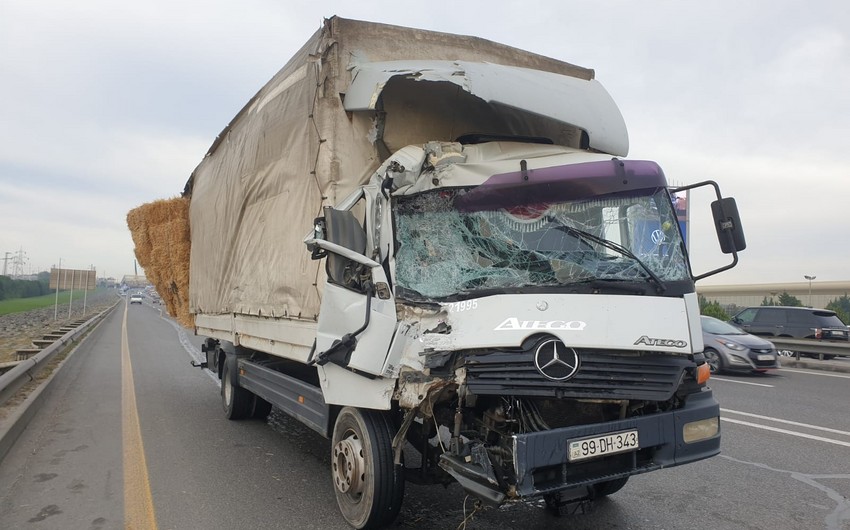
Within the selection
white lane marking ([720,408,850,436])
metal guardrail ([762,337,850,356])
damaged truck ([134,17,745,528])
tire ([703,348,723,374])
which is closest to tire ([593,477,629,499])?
damaged truck ([134,17,745,528])

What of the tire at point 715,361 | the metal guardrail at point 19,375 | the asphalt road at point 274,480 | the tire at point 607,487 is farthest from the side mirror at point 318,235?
the tire at point 715,361

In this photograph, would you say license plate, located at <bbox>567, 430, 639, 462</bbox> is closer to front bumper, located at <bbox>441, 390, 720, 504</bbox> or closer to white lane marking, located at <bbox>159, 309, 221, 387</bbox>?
front bumper, located at <bbox>441, 390, 720, 504</bbox>

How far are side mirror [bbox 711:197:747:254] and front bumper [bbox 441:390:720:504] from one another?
108 centimetres

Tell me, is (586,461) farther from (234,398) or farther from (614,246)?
(234,398)

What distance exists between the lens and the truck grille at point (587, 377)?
3354mm

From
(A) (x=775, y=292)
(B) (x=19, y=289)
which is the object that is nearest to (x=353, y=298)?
(A) (x=775, y=292)

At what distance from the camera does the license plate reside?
3391 mm

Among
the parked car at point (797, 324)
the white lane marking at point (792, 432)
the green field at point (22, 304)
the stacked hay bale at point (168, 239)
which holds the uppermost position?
the stacked hay bale at point (168, 239)

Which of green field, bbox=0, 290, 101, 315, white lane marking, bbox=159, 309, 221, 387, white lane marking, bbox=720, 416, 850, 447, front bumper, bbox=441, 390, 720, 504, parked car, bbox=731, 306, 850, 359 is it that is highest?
green field, bbox=0, 290, 101, 315

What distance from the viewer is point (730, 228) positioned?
4281mm

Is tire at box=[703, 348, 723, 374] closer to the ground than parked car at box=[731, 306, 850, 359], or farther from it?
closer to the ground

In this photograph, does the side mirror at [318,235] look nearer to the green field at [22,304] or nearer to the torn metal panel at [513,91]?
the torn metal panel at [513,91]

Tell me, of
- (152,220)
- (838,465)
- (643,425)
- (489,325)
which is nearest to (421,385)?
(489,325)

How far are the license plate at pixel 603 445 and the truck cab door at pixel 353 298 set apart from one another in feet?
4.13
